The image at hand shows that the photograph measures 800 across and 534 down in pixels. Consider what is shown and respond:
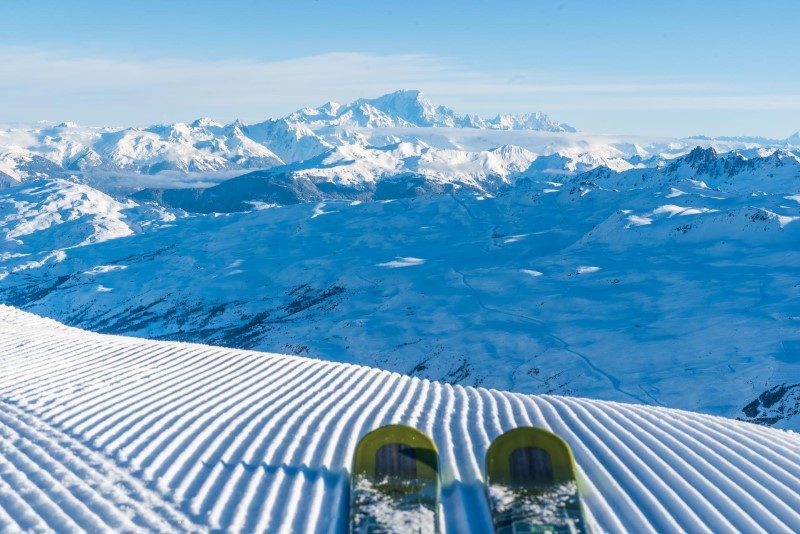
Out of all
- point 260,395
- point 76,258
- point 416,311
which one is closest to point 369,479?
point 260,395

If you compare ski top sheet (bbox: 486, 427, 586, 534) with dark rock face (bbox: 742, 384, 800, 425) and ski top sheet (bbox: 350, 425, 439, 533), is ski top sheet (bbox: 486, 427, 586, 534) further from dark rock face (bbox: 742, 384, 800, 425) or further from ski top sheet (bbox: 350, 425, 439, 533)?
dark rock face (bbox: 742, 384, 800, 425)

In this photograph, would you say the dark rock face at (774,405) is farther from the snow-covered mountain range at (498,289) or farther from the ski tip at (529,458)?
the ski tip at (529,458)

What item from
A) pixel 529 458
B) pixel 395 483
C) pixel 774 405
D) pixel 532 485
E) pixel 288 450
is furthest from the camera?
pixel 774 405

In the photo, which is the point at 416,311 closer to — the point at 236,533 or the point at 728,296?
the point at 728,296

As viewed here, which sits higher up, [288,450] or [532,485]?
[532,485]

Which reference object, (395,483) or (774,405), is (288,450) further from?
(774,405)

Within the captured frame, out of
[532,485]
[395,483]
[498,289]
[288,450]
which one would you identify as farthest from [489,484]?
[498,289]

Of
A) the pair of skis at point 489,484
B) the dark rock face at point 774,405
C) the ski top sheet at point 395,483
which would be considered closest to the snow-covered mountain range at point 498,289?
the dark rock face at point 774,405
